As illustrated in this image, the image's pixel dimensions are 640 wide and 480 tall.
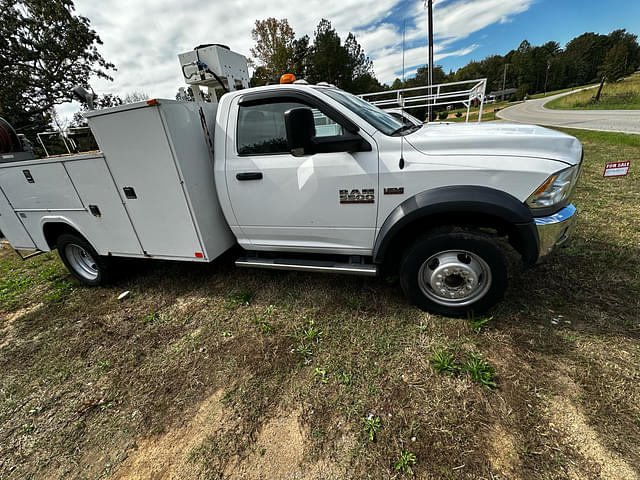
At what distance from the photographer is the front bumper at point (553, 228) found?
2.10 metres

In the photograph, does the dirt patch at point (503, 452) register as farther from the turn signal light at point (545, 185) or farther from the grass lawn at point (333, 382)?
the turn signal light at point (545, 185)

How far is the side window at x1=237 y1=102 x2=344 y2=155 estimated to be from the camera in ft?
8.50

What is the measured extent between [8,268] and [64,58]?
19.2 m

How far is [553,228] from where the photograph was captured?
2109 millimetres

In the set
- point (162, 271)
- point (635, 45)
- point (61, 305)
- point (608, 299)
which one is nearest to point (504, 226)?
point (608, 299)

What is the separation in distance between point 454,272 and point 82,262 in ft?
15.1

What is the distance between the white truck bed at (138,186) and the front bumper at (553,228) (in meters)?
2.82

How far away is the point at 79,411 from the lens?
2172 millimetres

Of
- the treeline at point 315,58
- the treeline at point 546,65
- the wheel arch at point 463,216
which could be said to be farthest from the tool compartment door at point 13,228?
the treeline at point 546,65

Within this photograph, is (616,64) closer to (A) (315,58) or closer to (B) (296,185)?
(A) (315,58)

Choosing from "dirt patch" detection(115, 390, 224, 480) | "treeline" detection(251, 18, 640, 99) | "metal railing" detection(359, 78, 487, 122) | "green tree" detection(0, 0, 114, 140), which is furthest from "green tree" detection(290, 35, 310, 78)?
"dirt patch" detection(115, 390, 224, 480)

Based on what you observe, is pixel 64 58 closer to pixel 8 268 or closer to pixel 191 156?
pixel 8 268

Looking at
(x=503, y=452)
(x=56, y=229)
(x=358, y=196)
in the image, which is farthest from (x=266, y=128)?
(x=56, y=229)

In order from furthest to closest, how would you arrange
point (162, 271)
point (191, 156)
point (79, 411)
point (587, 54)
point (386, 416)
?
point (587, 54) → point (162, 271) → point (191, 156) → point (79, 411) → point (386, 416)
